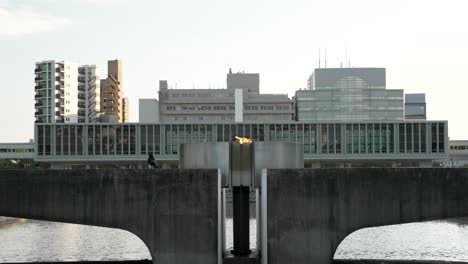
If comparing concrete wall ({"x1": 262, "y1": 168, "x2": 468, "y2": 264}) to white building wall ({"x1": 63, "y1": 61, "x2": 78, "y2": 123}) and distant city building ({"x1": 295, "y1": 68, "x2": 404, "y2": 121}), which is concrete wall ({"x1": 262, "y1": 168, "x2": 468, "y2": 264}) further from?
distant city building ({"x1": 295, "y1": 68, "x2": 404, "y2": 121})

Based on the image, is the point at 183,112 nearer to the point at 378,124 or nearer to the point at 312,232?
the point at 378,124

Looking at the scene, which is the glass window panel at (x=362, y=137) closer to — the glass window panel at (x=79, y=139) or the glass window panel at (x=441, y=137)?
the glass window panel at (x=441, y=137)

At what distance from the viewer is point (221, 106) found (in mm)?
181125

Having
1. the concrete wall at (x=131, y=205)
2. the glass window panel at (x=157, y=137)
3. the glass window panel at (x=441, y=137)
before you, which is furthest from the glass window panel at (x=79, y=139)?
the concrete wall at (x=131, y=205)

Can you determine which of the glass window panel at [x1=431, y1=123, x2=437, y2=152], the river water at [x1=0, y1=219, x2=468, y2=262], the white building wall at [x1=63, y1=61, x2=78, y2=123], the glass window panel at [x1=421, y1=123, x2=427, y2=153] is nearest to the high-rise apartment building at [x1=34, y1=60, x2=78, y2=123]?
the white building wall at [x1=63, y1=61, x2=78, y2=123]

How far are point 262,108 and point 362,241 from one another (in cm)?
13884

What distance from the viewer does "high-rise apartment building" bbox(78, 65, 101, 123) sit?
168m

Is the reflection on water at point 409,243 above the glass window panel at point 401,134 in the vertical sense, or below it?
below

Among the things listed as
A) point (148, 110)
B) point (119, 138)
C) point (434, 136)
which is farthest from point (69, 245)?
point (148, 110)

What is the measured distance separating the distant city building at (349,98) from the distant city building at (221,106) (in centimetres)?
654

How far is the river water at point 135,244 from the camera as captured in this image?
34000 millimetres

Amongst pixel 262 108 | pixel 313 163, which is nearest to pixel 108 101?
pixel 262 108

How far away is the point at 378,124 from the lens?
357ft

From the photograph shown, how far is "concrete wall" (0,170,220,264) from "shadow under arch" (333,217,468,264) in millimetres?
7614
